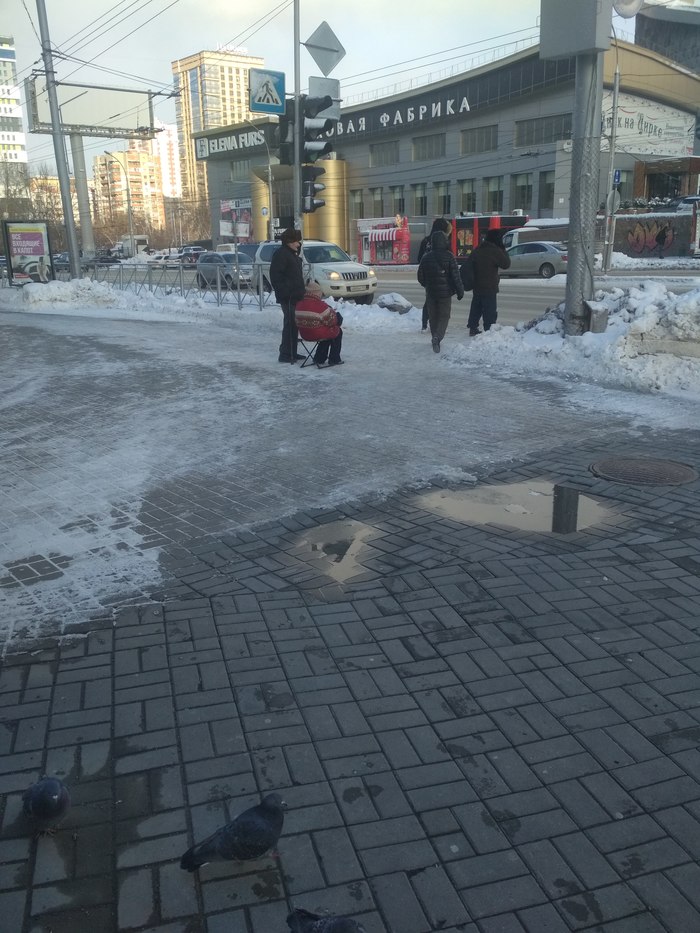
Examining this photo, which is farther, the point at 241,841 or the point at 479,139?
the point at 479,139

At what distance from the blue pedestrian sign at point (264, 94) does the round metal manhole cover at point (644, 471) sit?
33.8 ft

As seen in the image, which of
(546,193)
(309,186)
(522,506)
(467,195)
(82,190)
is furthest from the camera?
(467,195)

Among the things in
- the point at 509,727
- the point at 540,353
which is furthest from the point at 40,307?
the point at 509,727

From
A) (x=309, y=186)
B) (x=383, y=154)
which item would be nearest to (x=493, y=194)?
(x=383, y=154)

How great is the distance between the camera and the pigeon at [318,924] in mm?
1973

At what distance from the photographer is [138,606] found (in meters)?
4.12

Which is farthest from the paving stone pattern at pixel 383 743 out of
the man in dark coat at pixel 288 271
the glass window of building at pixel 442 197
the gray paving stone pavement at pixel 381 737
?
the glass window of building at pixel 442 197

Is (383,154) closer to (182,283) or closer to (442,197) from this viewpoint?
(442,197)

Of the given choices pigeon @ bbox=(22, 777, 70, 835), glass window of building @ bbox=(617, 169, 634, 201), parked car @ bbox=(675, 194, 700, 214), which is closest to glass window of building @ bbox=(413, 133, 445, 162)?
glass window of building @ bbox=(617, 169, 634, 201)

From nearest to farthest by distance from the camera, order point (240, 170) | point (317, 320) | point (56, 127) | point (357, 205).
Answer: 1. point (317, 320)
2. point (56, 127)
3. point (357, 205)
4. point (240, 170)

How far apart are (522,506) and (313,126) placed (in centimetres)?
1001

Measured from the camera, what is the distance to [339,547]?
490 centimetres

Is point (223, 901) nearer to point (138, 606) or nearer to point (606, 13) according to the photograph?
point (138, 606)

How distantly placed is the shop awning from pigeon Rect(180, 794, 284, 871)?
53111 millimetres
